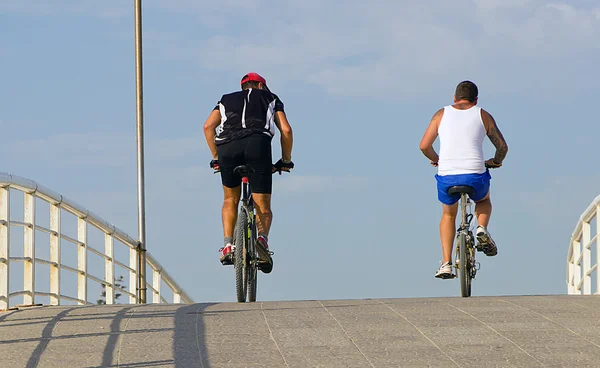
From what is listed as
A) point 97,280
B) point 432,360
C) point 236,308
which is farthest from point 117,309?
point 97,280

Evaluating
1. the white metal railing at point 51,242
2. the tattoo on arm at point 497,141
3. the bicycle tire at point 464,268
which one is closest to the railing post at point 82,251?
the white metal railing at point 51,242

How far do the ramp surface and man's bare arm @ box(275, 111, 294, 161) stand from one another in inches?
74.8

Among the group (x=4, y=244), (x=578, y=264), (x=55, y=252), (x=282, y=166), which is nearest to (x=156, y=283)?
(x=55, y=252)

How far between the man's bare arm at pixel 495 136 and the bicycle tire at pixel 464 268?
0.88 metres

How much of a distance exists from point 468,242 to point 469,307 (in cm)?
159

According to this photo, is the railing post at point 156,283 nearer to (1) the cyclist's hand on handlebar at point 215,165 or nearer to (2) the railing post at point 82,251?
(2) the railing post at point 82,251

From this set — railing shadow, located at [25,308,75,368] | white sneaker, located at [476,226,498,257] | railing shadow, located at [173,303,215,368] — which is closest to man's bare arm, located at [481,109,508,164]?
white sneaker, located at [476,226,498,257]

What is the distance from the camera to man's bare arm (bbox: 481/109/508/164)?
→ 10170 mm

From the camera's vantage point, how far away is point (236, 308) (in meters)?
8.71

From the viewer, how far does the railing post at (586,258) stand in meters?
13.6

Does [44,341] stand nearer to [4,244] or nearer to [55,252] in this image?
[4,244]

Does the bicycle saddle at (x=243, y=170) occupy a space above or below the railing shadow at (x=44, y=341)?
above

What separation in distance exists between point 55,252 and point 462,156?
4384 mm

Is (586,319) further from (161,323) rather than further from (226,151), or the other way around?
(226,151)
